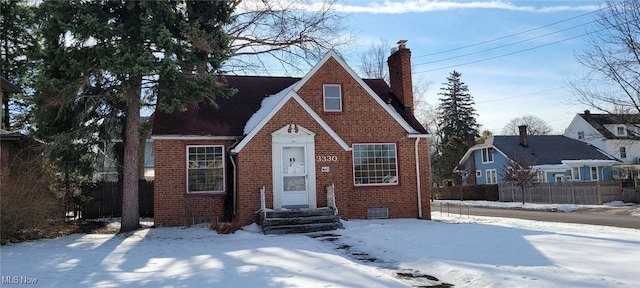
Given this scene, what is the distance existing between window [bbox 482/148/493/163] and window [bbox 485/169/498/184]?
95cm

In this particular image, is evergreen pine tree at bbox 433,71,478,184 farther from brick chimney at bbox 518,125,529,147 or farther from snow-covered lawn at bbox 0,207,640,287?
snow-covered lawn at bbox 0,207,640,287

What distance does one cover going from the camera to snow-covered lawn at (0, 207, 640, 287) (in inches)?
277

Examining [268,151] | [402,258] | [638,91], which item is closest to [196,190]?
[268,151]

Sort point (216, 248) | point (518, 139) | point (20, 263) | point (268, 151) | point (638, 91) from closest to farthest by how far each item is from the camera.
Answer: point (20, 263)
point (216, 248)
point (268, 151)
point (638, 91)
point (518, 139)

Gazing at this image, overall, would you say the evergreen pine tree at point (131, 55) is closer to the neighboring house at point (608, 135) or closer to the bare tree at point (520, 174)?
the bare tree at point (520, 174)

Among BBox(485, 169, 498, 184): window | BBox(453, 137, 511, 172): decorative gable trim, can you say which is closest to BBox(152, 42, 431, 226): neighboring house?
BBox(453, 137, 511, 172): decorative gable trim

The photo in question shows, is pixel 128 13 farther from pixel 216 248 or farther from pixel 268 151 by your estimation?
pixel 216 248

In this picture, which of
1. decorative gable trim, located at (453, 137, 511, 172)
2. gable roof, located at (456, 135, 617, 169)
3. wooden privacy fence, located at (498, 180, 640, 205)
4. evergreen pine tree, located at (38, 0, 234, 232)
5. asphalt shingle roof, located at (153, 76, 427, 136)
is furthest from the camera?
decorative gable trim, located at (453, 137, 511, 172)

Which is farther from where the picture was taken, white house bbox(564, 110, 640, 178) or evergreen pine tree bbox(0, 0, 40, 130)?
white house bbox(564, 110, 640, 178)

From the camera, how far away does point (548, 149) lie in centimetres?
4316

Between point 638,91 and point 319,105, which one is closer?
point 319,105

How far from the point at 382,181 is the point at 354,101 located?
3119 mm

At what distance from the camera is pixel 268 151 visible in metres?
15.5

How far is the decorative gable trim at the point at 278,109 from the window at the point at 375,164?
3.75ft
